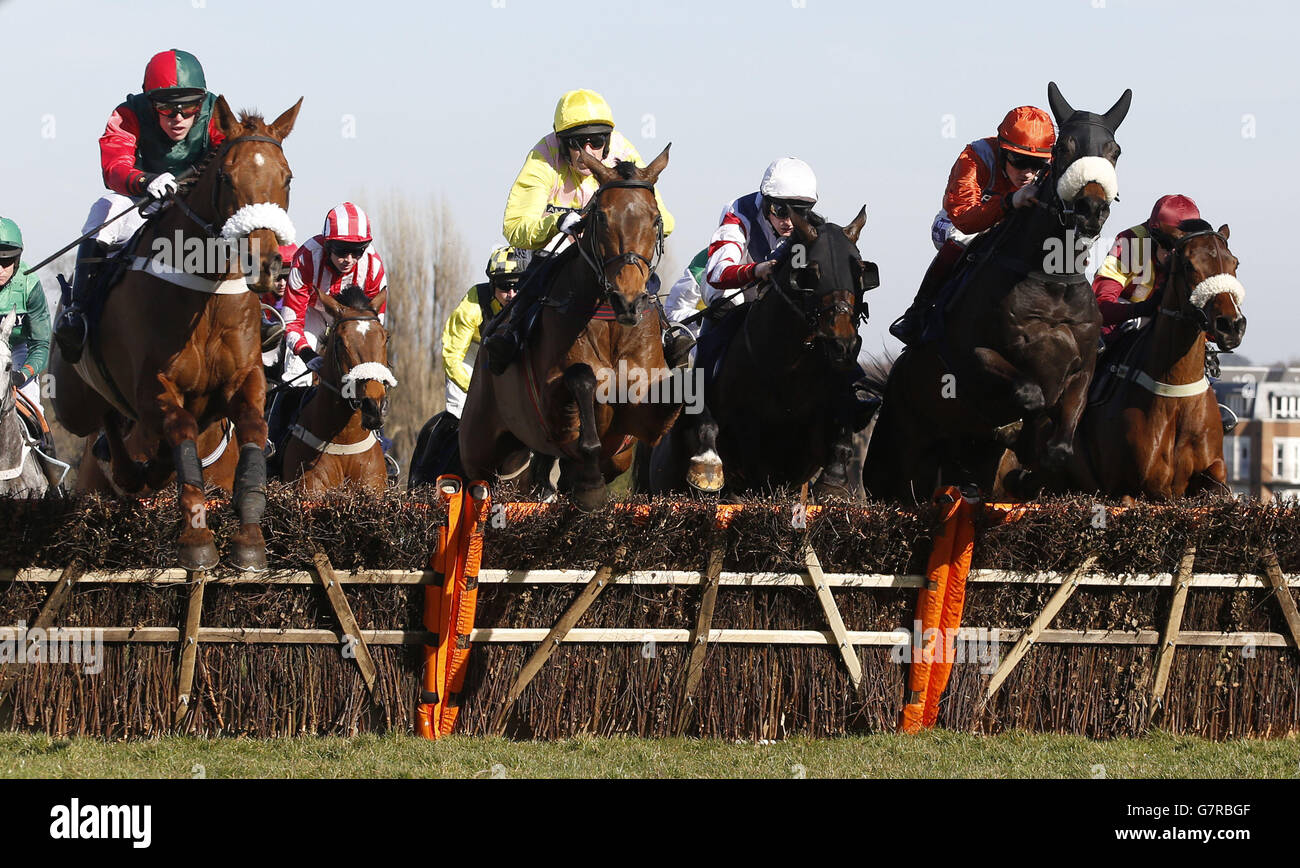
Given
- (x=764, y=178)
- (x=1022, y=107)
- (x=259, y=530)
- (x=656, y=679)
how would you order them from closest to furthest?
1. (x=259, y=530)
2. (x=656, y=679)
3. (x=1022, y=107)
4. (x=764, y=178)

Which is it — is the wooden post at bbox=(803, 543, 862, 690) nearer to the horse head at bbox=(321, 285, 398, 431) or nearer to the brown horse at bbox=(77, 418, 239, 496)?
the brown horse at bbox=(77, 418, 239, 496)

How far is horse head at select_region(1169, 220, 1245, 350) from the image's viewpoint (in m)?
8.25

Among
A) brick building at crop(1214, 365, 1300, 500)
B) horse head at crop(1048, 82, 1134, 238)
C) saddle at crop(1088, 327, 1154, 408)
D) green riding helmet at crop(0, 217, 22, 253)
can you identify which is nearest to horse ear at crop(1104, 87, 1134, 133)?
horse head at crop(1048, 82, 1134, 238)

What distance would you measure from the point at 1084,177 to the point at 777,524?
2219mm

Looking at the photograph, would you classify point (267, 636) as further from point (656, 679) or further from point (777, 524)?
point (777, 524)

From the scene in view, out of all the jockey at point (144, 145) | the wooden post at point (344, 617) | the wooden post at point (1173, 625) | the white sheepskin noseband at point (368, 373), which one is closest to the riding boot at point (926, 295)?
the wooden post at point (1173, 625)

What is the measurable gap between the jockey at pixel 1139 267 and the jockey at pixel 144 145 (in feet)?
17.3

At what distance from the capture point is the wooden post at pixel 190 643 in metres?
6.84

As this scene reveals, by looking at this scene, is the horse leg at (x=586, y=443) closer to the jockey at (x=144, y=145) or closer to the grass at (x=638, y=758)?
the grass at (x=638, y=758)

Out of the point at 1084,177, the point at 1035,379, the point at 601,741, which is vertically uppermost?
the point at 1084,177

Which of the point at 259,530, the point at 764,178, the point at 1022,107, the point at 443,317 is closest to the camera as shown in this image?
the point at 259,530

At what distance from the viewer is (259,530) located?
265 inches

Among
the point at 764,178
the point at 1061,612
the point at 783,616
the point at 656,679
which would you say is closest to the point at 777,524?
the point at 783,616

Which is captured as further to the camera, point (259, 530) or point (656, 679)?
point (656, 679)
